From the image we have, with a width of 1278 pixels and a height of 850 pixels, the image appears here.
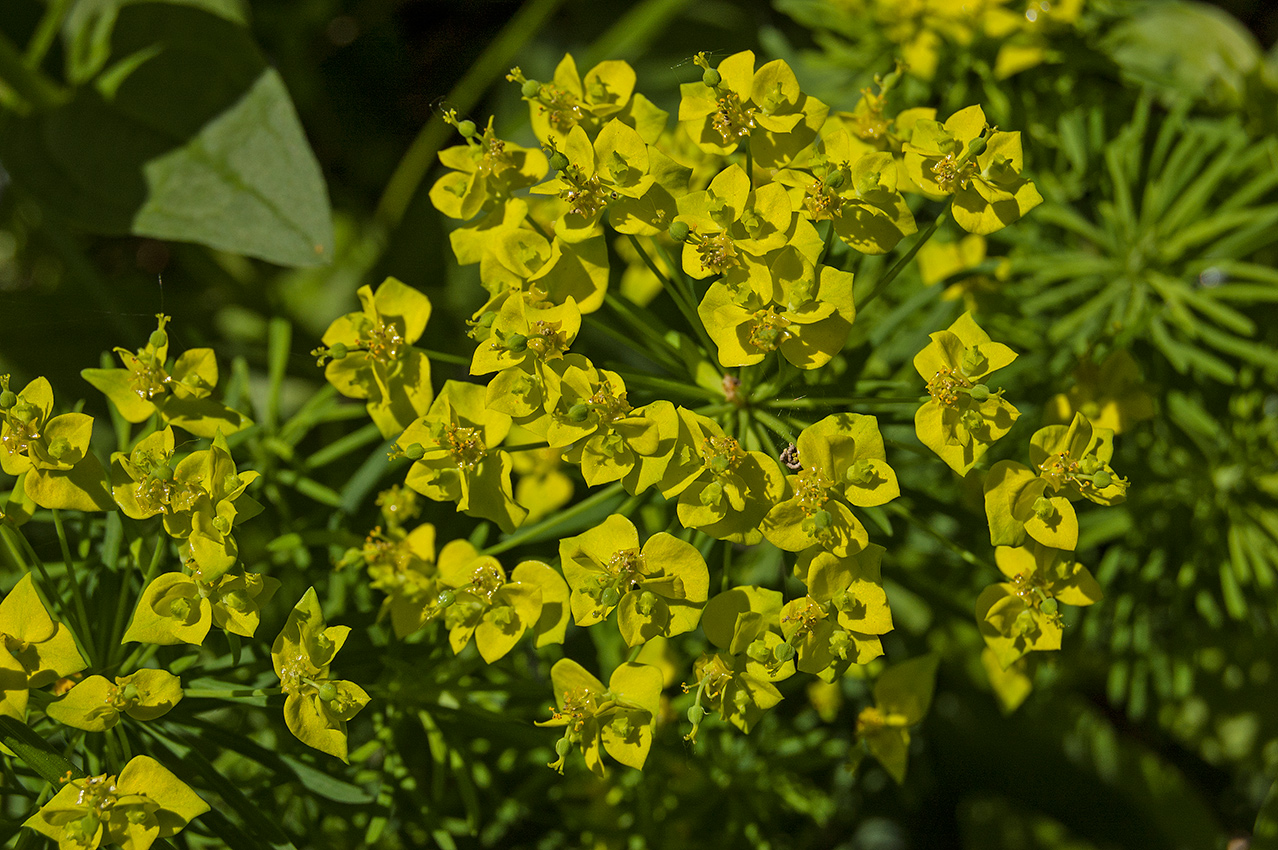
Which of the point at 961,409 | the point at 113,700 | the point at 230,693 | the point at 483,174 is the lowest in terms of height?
the point at 230,693

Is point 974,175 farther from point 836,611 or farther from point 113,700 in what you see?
point 113,700

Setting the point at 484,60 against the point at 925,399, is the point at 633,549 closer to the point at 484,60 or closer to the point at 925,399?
the point at 925,399

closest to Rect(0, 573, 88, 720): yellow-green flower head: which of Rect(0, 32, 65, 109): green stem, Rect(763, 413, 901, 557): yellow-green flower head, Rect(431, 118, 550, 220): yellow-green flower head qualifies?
Rect(431, 118, 550, 220): yellow-green flower head

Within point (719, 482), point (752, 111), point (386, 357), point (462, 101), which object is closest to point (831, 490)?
point (719, 482)

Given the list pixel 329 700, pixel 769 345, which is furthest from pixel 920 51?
pixel 329 700

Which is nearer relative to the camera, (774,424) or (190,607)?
(190,607)

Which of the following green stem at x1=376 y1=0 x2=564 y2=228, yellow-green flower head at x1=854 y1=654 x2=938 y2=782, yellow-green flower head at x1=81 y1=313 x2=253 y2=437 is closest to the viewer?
yellow-green flower head at x1=81 y1=313 x2=253 y2=437

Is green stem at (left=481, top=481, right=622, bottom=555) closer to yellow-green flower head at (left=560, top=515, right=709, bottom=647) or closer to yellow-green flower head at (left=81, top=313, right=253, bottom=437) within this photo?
yellow-green flower head at (left=560, top=515, right=709, bottom=647)

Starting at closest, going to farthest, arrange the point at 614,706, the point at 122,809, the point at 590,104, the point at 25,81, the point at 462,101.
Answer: the point at 122,809 → the point at 614,706 → the point at 590,104 → the point at 25,81 → the point at 462,101
